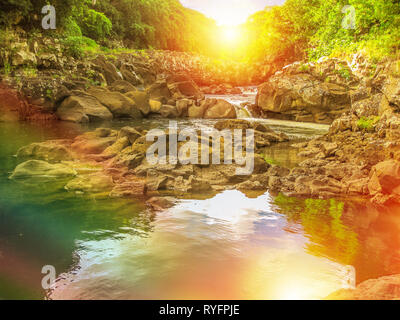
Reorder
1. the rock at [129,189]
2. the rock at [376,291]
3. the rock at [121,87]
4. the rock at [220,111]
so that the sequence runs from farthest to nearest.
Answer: the rock at [121,87] → the rock at [220,111] → the rock at [129,189] → the rock at [376,291]

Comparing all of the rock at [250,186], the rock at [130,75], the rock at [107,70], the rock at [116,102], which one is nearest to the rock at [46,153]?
the rock at [250,186]

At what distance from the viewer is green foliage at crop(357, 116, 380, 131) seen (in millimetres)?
10816

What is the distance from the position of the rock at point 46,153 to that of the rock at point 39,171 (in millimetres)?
1552

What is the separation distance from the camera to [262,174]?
9320 mm

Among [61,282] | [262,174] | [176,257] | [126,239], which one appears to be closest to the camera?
[61,282]

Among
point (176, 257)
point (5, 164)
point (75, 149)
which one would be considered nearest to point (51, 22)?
point (75, 149)

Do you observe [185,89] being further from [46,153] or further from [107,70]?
[46,153]

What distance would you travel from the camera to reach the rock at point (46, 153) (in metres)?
10.9

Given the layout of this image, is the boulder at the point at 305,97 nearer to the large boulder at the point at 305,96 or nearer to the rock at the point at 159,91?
the large boulder at the point at 305,96

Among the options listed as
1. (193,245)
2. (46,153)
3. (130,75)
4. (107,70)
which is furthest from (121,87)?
(193,245)

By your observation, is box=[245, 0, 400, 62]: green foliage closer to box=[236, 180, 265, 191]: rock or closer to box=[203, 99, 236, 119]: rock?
box=[203, 99, 236, 119]: rock

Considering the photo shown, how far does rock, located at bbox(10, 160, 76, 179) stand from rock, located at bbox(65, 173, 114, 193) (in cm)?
87
